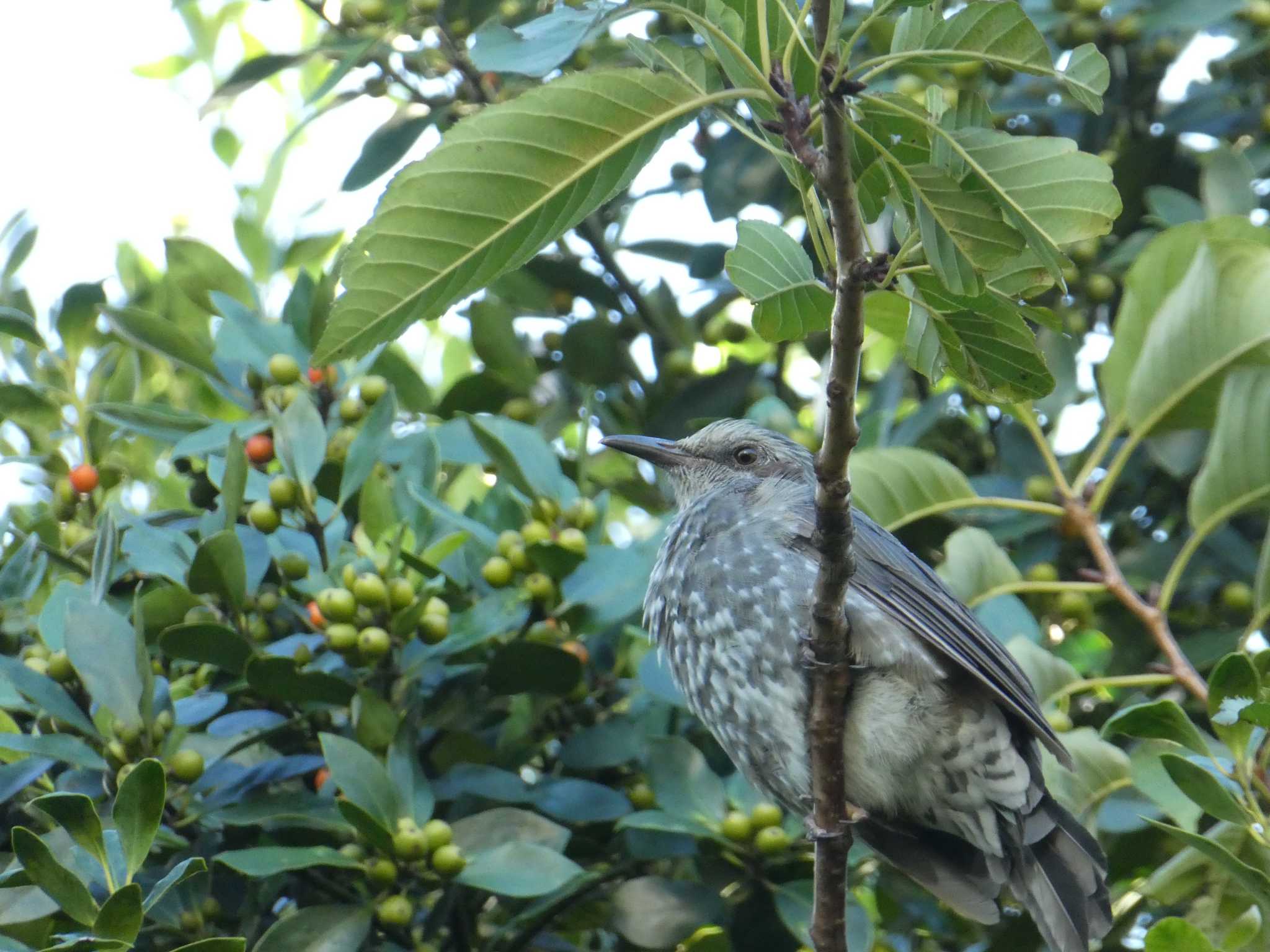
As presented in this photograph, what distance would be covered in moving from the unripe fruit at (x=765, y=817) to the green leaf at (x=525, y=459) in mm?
875

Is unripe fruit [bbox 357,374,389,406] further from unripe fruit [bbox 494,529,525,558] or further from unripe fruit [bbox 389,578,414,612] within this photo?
unripe fruit [bbox 389,578,414,612]

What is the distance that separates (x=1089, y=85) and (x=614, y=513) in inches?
139

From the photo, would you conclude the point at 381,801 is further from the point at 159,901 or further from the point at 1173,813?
the point at 1173,813

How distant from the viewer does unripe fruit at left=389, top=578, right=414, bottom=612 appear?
3.15 metres

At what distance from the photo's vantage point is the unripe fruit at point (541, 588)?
10.9 feet

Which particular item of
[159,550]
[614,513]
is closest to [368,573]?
[159,550]

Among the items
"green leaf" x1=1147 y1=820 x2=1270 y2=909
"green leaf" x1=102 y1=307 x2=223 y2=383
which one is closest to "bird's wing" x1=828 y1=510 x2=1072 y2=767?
"green leaf" x1=1147 y1=820 x2=1270 y2=909

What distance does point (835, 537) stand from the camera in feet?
7.70

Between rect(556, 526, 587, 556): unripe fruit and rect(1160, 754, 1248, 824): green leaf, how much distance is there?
1.35 metres

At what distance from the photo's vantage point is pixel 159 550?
3.17 m

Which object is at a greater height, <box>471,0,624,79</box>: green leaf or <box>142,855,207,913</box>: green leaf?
<box>471,0,624,79</box>: green leaf

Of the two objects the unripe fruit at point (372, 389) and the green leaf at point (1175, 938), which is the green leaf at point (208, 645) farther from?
the green leaf at point (1175, 938)

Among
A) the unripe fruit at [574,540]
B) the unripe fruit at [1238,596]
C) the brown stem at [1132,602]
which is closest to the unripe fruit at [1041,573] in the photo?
the brown stem at [1132,602]

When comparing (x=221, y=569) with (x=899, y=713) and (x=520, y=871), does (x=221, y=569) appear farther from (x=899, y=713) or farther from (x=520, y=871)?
(x=899, y=713)
